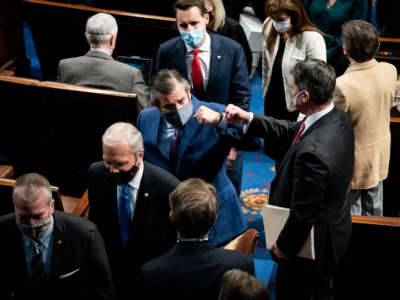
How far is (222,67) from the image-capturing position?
3.27 meters

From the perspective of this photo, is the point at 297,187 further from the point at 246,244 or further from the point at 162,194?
the point at 162,194

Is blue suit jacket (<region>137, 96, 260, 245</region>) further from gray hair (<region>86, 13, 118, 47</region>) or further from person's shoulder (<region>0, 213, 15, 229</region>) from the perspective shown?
gray hair (<region>86, 13, 118, 47</region>)

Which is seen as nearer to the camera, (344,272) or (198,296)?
(198,296)

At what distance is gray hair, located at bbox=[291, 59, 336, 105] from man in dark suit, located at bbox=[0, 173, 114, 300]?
3.81 ft

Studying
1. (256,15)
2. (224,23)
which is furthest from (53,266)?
(256,15)

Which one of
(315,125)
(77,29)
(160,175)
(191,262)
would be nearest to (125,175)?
(160,175)

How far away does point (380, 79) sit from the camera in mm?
2912

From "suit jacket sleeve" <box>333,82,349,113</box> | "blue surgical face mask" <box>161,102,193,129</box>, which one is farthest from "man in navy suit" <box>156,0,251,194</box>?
"blue surgical face mask" <box>161,102,193,129</box>

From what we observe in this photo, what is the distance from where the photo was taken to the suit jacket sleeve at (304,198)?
2215 millimetres

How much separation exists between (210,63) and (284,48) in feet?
2.26

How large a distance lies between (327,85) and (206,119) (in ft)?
1.91

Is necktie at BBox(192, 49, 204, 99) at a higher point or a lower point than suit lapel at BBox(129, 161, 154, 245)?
higher

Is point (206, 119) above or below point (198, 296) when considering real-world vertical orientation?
above

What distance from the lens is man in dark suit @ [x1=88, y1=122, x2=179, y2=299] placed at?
2377mm
